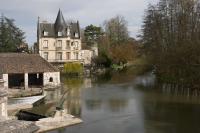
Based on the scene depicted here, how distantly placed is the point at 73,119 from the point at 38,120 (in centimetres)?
239

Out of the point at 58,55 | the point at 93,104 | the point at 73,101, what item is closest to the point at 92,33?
the point at 58,55

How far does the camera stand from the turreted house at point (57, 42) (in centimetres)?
6762

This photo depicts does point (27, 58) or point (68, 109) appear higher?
point (27, 58)

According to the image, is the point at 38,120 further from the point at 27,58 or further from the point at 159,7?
the point at 159,7

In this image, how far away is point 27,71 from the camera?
43594 mm

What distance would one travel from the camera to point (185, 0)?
47688mm

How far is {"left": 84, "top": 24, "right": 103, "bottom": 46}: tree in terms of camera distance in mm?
92875

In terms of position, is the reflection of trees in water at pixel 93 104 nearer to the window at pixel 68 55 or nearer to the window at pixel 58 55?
the window at pixel 58 55

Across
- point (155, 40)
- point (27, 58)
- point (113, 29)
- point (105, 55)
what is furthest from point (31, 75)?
point (113, 29)

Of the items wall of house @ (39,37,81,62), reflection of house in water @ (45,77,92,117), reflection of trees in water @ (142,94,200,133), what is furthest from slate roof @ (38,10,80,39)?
reflection of trees in water @ (142,94,200,133)


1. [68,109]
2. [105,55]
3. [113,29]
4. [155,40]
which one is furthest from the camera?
[113,29]

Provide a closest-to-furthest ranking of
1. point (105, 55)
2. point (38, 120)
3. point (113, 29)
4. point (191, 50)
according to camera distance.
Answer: point (38, 120) < point (191, 50) < point (105, 55) < point (113, 29)

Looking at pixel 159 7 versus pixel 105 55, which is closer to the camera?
pixel 159 7

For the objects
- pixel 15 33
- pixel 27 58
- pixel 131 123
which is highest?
pixel 15 33
